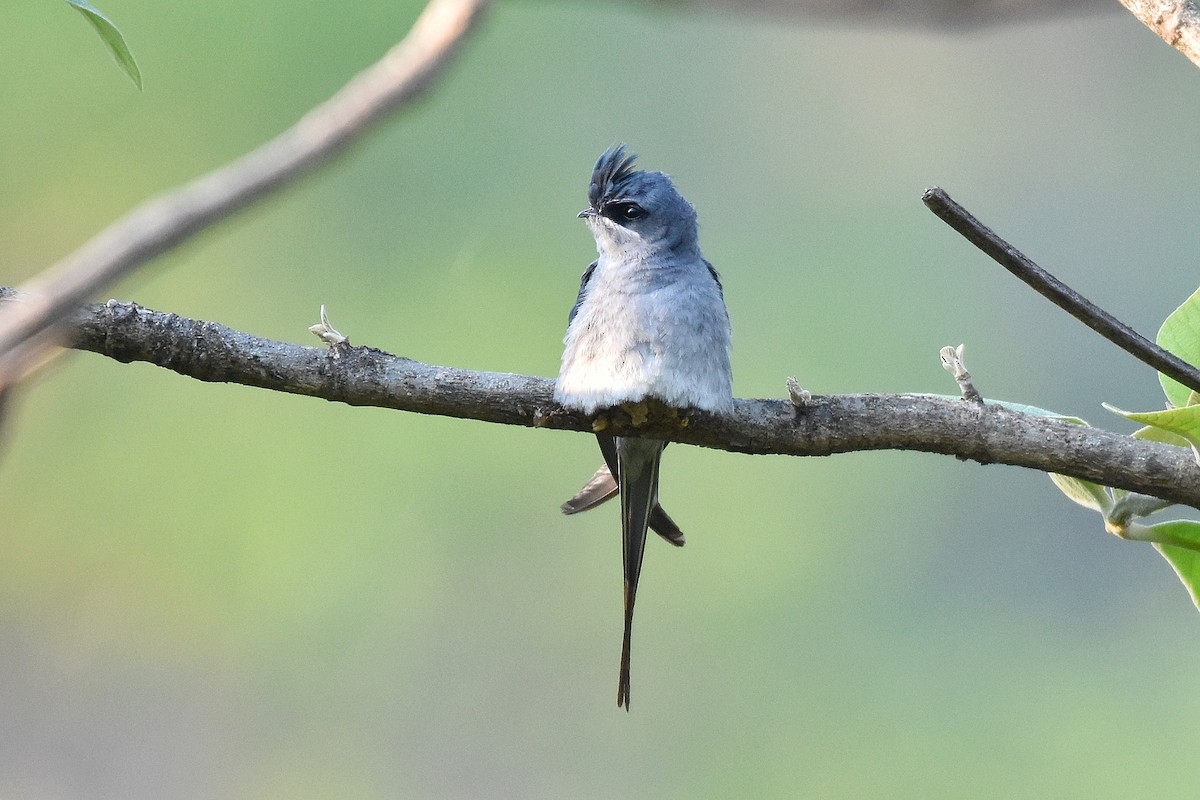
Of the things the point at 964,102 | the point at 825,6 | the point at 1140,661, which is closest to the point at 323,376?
the point at 825,6

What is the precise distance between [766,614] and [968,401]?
1830 mm

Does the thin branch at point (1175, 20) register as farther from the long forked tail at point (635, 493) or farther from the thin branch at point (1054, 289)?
the long forked tail at point (635, 493)

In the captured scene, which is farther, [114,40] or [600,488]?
[600,488]

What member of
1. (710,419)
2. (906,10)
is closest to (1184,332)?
(710,419)

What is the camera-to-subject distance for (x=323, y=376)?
88 cm

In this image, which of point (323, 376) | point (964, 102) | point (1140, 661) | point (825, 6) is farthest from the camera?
point (964, 102)

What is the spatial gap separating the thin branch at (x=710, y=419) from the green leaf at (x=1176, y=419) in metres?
0.04

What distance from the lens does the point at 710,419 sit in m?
0.98

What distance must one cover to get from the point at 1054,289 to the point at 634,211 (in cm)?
71

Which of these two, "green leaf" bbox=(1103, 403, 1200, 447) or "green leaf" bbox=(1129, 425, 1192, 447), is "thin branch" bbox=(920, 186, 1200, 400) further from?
"green leaf" bbox=(1129, 425, 1192, 447)

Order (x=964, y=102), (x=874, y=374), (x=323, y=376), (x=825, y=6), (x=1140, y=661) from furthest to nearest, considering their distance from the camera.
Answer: (x=964, y=102) → (x=874, y=374) → (x=1140, y=661) → (x=825, y=6) → (x=323, y=376)

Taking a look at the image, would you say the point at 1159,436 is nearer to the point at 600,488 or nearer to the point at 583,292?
the point at 600,488

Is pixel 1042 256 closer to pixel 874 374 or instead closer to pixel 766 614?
pixel 874 374

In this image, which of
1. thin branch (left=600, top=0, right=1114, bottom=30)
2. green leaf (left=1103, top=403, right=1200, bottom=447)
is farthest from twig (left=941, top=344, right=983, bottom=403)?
thin branch (left=600, top=0, right=1114, bottom=30)
